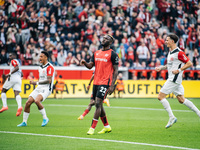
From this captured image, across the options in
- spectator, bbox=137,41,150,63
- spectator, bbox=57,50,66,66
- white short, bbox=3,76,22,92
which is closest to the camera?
white short, bbox=3,76,22,92

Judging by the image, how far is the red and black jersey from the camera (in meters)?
9.61

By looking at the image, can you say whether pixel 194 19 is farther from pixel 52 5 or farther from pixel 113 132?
pixel 113 132

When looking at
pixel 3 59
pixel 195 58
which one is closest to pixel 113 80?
pixel 3 59

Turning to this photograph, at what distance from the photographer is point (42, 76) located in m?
11.7

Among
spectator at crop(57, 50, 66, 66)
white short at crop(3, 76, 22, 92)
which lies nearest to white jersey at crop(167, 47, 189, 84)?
white short at crop(3, 76, 22, 92)

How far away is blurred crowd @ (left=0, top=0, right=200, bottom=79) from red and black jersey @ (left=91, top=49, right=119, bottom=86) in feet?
53.7

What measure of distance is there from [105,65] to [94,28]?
19779mm

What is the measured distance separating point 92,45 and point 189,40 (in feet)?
27.7

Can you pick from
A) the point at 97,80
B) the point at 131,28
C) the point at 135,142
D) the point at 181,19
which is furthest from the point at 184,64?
the point at 181,19

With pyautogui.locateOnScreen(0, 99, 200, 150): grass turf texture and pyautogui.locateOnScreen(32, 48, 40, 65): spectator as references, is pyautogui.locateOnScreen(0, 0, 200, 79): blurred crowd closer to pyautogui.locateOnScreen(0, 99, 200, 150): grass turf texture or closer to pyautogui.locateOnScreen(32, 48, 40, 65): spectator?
pyautogui.locateOnScreen(32, 48, 40, 65): spectator

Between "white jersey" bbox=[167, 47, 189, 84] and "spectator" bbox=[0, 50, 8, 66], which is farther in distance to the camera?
"spectator" bbox=[0, 50, 8, 66]

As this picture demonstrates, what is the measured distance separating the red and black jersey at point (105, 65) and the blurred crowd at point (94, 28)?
1636 cm

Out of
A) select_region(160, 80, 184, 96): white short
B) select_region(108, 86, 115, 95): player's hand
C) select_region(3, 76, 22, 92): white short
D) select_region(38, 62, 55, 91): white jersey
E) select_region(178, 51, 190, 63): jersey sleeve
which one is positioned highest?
select_region(178, 51, 190, 63): jersey sleeve

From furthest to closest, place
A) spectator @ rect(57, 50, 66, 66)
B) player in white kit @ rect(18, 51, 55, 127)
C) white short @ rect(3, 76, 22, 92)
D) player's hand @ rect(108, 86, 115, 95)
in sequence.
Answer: spectator @ rect(57, 50, 66, 66) < white short @ rect(3, 76, 22, 92) < player in white kit @ rect(18, 51, 55, 127) < player's hand @ rect(108, 86, 115, 95)
